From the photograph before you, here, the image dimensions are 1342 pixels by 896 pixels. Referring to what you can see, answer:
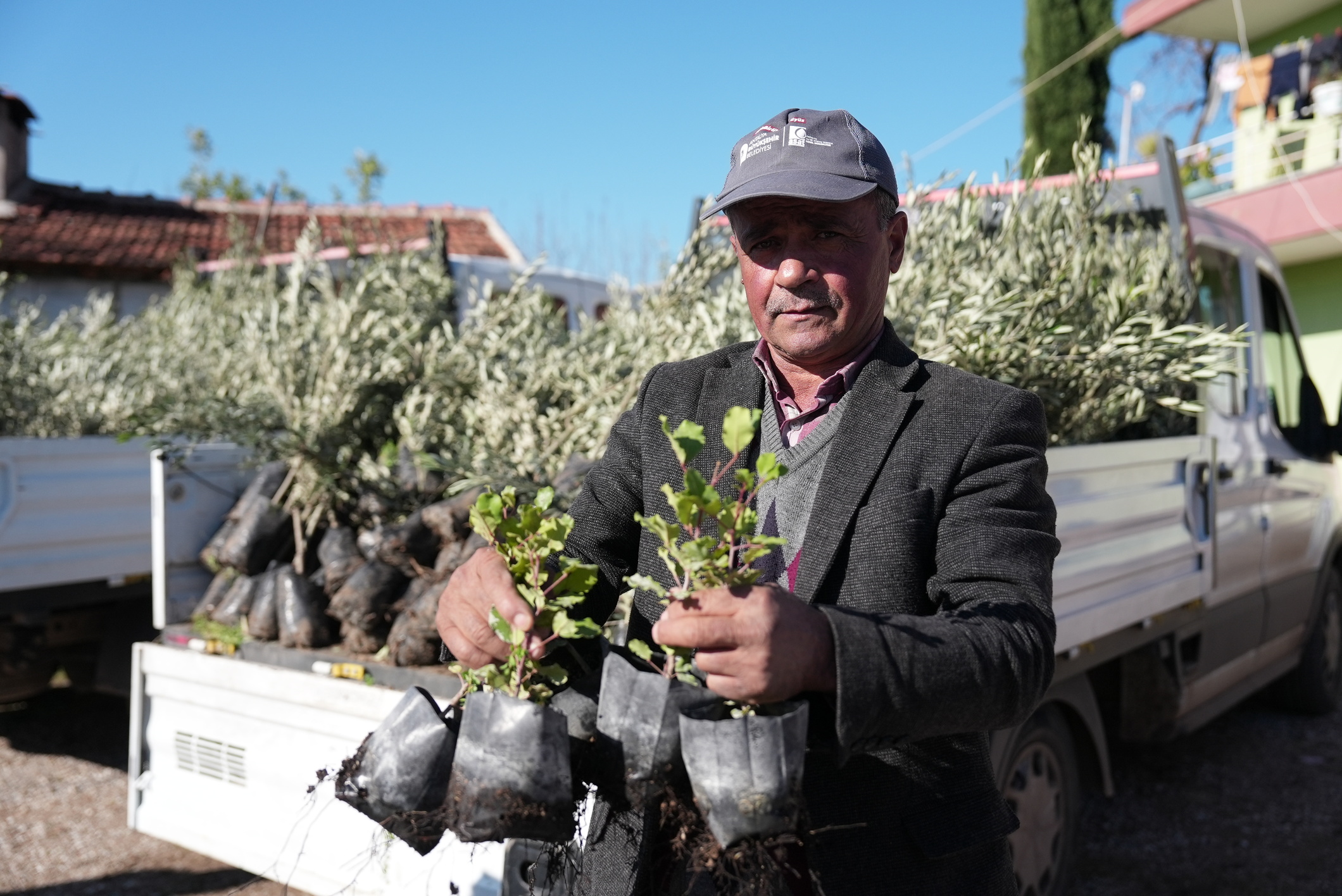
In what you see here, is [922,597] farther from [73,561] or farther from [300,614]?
[73,561]

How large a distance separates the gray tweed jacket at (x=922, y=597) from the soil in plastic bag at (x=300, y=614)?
217 centimetres

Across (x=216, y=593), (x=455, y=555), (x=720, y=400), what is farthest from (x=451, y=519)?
(x=720, y=400)

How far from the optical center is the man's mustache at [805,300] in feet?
5.23

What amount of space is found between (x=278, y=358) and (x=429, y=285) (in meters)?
1.24

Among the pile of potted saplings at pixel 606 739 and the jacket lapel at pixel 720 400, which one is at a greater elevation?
the jacket lapel at pixel 720 400

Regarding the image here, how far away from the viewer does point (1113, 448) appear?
3.37 metres

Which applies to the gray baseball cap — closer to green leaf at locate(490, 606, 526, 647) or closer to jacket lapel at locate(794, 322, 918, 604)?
jacket lapel at locate(794, 322, 918, 604)

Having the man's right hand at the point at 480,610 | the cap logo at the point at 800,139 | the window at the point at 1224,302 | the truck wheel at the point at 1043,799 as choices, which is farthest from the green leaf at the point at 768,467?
the window at the point at 1224,302

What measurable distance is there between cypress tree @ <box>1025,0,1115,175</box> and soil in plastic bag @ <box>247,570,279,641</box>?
54.5ft

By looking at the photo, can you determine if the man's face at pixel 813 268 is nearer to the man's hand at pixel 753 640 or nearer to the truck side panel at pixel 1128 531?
the man's hand at pixel 753 640

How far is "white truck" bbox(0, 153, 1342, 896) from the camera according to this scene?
2.97 m

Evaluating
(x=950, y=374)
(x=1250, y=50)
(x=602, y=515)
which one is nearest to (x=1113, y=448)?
(x=950, y=374)

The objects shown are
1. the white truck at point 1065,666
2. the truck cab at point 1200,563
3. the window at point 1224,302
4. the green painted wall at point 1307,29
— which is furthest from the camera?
the green painted wall at point 1307,29

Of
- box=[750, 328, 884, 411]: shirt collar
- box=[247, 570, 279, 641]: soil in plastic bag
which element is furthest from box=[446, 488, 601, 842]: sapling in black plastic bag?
box=[247, 570, 279, 641]: soil in plastic bag
